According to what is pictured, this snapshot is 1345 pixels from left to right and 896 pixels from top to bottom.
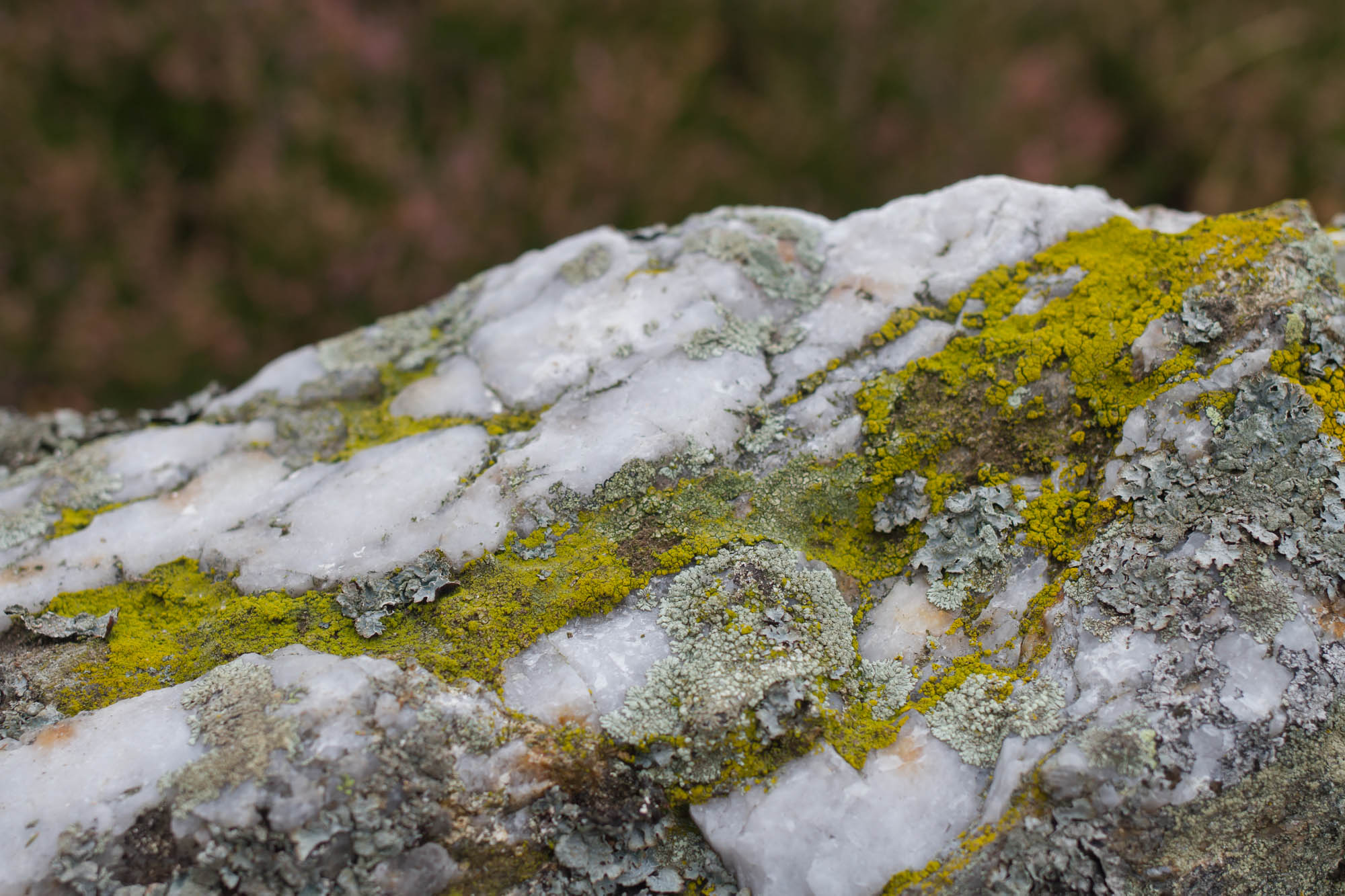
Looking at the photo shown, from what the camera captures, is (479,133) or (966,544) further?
(479,133)

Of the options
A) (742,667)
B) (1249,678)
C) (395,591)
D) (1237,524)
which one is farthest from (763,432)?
(1249,678)

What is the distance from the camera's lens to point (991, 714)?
2.70 meters

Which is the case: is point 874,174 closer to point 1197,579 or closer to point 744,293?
point 744,293

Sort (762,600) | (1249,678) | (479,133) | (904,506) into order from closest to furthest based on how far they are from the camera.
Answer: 1. (1249,678)
2. (762,600)
3. (904,506)
4. (479,133)

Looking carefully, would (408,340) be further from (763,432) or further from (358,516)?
(763,432)

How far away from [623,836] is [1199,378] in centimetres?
261

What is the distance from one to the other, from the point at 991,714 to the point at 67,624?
3355mm

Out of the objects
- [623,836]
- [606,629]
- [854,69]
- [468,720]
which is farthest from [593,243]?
[854,69]

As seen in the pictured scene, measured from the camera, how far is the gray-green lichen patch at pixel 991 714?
2.61 m

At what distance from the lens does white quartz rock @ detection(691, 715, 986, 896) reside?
2.52 metres

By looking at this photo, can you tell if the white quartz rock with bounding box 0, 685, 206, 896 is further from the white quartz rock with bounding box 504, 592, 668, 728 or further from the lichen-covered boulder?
the white quartz rock with bounding box 504, 592, 668, 728

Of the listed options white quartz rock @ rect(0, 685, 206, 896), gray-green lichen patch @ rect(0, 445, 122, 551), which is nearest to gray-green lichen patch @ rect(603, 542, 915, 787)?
white quartz rock @ rect(0, 685, 206, 896)

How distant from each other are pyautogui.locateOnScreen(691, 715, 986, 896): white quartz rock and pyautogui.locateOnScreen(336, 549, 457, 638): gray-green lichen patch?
1.20 meters

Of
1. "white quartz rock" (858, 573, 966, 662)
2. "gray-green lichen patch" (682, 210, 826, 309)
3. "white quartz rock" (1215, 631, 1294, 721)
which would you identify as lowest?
"white quartz rock" (858, 573, 966, 662)
